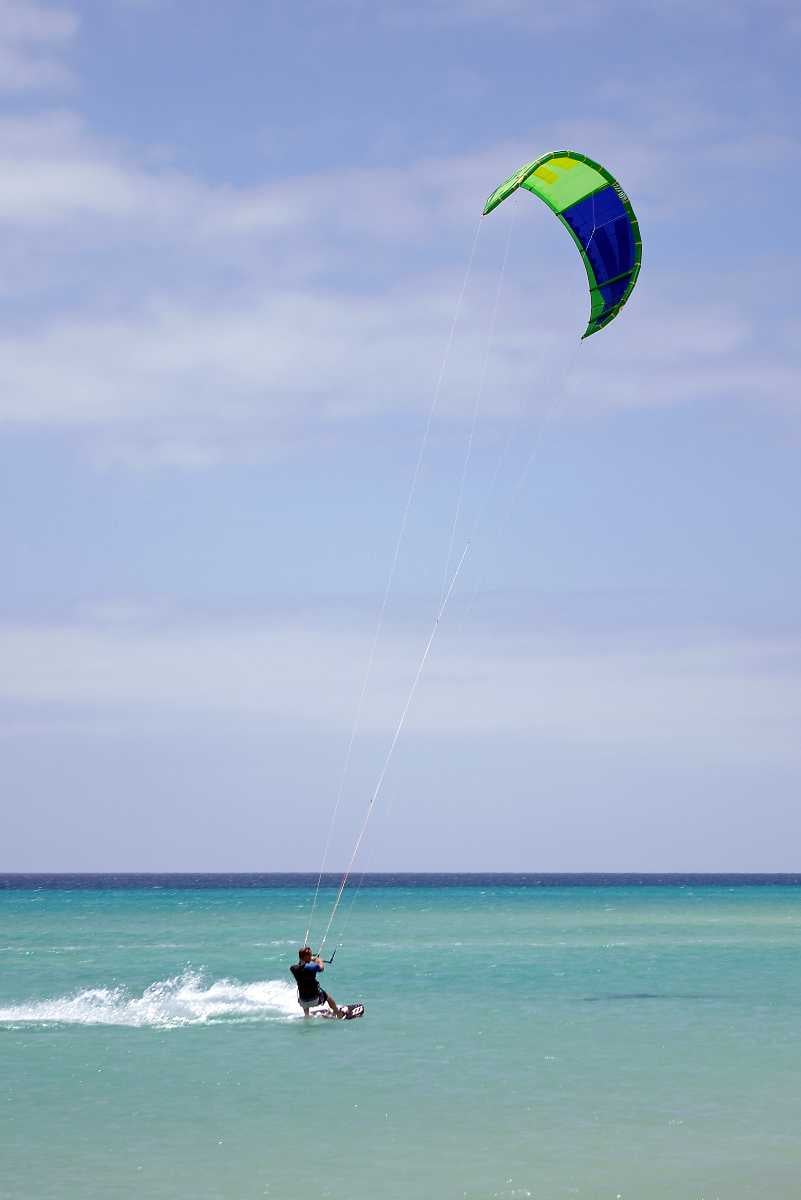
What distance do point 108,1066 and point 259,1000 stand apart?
770cm

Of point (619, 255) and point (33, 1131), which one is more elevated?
point (619, 255)

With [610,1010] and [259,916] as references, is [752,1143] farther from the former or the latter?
[259,916]

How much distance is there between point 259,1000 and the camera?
24.8 meters

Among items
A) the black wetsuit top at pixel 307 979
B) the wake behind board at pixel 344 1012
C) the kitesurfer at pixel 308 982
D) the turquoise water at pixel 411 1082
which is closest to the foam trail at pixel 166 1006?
the turquoise water at pixel 411 1082

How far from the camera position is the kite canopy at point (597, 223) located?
17.2 m

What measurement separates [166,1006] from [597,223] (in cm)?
1419

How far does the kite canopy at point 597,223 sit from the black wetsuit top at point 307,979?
360 inches

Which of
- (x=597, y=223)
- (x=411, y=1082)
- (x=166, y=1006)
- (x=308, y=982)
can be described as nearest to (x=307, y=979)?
(x=308, y=982)

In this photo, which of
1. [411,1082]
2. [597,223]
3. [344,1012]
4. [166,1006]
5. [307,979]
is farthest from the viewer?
[166,1006]

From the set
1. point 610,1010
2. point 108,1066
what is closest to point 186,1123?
point 108,1066

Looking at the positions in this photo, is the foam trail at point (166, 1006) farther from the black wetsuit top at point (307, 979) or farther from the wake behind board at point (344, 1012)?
the black wetsuit top at point (307, 979)

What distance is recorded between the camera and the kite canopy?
56.4 ft

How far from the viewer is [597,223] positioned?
17.6 metres

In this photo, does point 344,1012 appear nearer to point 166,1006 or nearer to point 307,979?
point 307,979
